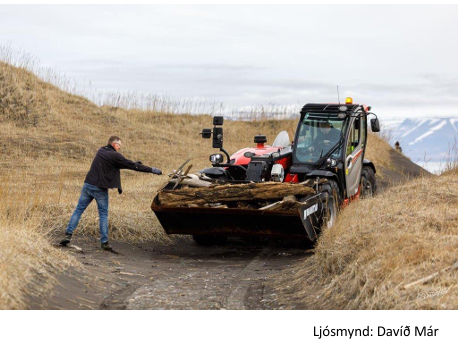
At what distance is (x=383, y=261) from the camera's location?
7121mm

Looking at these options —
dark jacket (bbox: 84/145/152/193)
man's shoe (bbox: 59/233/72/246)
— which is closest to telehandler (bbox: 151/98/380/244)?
dark jacket (bbox: 84/145/152/193)

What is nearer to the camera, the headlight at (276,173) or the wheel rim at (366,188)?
the headlight at (276,173)

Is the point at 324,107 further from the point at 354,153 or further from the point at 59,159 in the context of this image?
the point at 59,159

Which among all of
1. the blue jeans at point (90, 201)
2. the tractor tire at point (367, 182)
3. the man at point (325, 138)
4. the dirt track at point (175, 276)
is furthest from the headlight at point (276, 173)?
the tractor tire at point (367, 182)

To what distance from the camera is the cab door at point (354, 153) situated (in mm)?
12814

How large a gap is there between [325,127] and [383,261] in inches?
244

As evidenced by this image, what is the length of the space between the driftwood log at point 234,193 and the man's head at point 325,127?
2.52 meters

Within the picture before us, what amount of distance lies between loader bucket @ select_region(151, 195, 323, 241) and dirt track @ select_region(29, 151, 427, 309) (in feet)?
1.57

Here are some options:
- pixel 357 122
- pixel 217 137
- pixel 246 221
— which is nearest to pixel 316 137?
pixel 357 122

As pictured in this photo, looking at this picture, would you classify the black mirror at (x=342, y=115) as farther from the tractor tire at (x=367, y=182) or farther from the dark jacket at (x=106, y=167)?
the dark jacket at (x=106, y=167)

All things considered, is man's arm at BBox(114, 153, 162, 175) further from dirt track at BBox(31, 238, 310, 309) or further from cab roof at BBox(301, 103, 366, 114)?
cab roof at BBox(301, 103, 366, 114)

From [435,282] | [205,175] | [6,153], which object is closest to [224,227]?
[205,175]

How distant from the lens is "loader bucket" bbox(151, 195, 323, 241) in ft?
33.8

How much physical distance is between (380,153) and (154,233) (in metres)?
18.6
